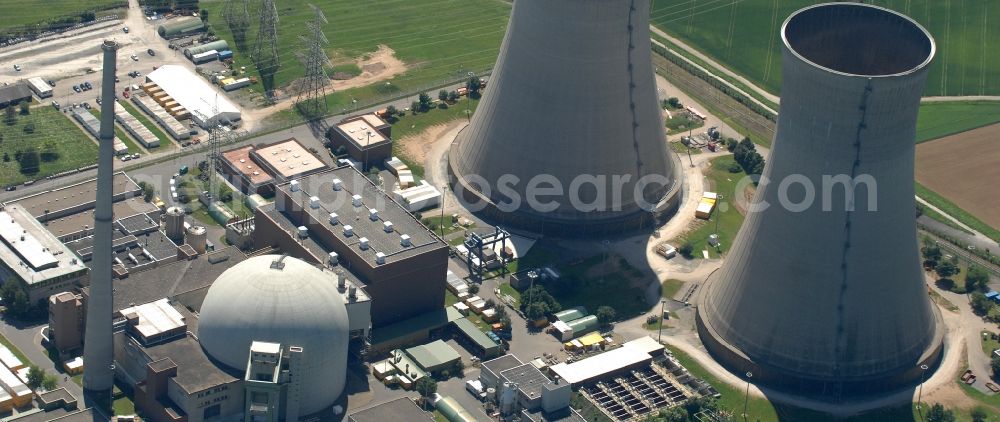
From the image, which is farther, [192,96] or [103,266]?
[192,96]

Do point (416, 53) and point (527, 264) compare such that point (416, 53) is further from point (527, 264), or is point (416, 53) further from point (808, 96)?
point (808, 96)

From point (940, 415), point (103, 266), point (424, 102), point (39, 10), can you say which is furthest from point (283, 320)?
point (39, 10)

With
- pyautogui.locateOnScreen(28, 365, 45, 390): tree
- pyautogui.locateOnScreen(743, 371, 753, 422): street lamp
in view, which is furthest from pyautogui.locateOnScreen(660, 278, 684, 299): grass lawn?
pyautogui.locateOnScreen(28, 365, 45, 390): tree

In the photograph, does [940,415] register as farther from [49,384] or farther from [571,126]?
[49,384]

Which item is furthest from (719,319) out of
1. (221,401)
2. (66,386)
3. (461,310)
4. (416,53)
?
(416,53)

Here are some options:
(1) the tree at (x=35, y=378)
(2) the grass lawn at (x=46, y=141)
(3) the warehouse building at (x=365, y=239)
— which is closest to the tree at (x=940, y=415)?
(3) the warehouse building at (x=365, y=239)
